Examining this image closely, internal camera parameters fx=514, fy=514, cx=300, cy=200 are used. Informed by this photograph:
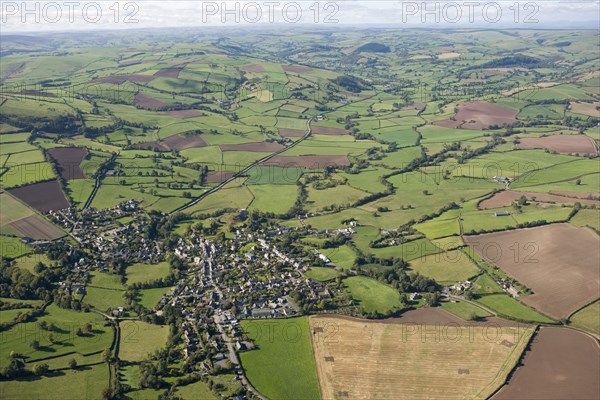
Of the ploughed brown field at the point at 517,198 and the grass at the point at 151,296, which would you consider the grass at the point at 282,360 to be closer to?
the grass at the point at 151,296

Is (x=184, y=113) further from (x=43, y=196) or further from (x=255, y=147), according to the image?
(x=43, y=196)

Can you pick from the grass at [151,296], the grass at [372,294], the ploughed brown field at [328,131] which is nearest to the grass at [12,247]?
the grass at [151,296]

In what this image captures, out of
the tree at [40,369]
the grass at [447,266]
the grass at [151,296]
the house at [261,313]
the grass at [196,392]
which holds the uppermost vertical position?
the grass at [447,266]

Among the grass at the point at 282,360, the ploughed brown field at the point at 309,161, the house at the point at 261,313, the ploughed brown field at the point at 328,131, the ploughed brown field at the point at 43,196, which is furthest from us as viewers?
the ploughed brown field at the point at 328,131

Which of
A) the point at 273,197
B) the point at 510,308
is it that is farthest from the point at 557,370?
the point at 273,197

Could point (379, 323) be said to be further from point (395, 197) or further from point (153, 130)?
point (153, 130)

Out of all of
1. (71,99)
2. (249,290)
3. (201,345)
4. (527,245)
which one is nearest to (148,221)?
(249,290)
